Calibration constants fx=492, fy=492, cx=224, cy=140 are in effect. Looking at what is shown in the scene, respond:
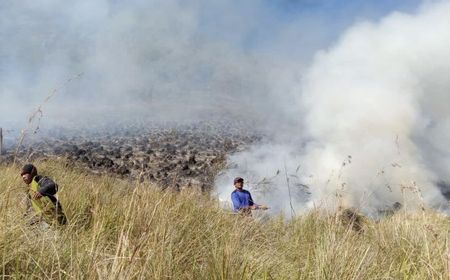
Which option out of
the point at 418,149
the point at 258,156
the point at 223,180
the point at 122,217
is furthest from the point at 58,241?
the point at 418,149

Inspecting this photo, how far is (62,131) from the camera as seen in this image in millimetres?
26969

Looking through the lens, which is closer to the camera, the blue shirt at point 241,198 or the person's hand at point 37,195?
the person's hand at point 37,195

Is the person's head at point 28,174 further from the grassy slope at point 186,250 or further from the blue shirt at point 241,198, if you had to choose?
the blue shirt at point 241,198

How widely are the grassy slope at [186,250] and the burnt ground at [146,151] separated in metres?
7.81

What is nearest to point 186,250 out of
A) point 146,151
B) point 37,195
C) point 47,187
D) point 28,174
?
point 37,195

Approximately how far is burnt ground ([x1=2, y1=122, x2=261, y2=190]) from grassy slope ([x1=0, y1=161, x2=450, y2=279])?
25.6 feet

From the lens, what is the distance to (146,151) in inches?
781

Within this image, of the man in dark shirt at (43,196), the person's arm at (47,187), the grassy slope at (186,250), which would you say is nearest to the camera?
the grassy slope at (186,250)

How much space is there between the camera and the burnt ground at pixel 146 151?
1585cm

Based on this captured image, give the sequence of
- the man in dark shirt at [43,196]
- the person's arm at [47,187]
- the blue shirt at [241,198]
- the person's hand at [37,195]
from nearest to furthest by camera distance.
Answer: the man in dark shirt at [43,196] < the person's hand at [37,195] < the person's arm at [47,187] < the blue shirt at [241,198]

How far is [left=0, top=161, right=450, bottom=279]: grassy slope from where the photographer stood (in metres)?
2.86

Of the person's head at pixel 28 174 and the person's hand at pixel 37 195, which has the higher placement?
the person's head at pixel 28 174

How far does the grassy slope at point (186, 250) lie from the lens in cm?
286

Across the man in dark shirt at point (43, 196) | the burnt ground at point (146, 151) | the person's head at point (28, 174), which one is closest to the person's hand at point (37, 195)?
the man in dark shirt at point (43, 196)
